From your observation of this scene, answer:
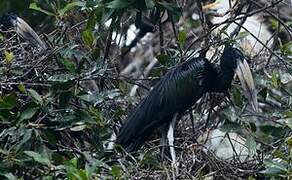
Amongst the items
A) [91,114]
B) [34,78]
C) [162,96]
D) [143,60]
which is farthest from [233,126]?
[143,60]

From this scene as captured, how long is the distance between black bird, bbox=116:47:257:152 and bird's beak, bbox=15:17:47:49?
0.68 metres

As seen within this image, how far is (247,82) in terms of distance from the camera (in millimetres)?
4414

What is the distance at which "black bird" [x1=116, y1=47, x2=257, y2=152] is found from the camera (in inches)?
176

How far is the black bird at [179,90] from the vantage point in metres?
4.46

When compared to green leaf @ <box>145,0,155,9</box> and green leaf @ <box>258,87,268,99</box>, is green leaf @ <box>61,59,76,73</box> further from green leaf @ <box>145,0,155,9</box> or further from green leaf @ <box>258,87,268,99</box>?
green leaf @ <box>258,87,268,99</box>

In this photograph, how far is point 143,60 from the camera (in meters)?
7.29

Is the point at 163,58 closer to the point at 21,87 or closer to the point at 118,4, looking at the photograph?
the point at 118,4

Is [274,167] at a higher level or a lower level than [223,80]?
lower

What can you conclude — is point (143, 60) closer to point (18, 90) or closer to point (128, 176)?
point (18, 90)

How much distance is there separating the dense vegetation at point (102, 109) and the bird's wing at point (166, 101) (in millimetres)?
83

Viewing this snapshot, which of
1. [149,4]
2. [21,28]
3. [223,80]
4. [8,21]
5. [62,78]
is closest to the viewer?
[62,78]

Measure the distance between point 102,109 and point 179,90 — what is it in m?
0.45

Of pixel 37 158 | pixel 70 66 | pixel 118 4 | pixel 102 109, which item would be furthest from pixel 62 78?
pixel 37 158

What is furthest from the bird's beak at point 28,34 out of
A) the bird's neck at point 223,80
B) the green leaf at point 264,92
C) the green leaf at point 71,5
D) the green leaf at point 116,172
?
the green leaf at point 116,172
